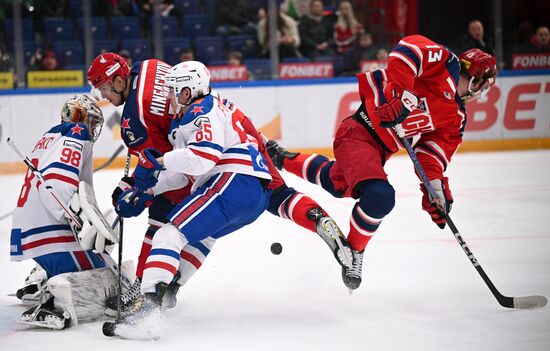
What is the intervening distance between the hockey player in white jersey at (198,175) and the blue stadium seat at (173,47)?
5099 mm

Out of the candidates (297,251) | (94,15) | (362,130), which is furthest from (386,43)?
(362,130)

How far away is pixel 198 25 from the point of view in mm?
8508

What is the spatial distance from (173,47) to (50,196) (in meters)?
5.29

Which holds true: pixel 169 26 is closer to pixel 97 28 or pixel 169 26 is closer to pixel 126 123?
pixel 97 28

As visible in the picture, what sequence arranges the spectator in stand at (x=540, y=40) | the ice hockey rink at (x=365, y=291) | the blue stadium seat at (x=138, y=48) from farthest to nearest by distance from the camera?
the spectator in stand at (x=540, y=40), the blue stadium seat at (x=138, y=48), the ice hockey rink at (x=365, y=291)

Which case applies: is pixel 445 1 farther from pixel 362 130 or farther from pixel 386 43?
pixel 362 130

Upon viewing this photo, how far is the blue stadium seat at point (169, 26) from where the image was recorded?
27.7 ft

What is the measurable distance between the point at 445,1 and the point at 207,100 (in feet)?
20.2

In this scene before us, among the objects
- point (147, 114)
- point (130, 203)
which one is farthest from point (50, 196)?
point (147, 114)

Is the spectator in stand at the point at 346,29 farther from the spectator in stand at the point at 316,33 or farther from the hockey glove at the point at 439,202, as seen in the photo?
the hockey glove at the point at 439,202

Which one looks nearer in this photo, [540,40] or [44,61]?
[44,61]

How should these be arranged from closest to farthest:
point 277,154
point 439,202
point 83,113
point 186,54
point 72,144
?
point 72,144 < point 83,113 < point 439,202 < point 277,154 < point 186,54

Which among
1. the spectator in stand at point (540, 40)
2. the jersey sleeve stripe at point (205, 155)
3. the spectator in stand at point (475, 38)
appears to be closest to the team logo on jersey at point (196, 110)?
the jersey sleeve stripe at point (205, 155)

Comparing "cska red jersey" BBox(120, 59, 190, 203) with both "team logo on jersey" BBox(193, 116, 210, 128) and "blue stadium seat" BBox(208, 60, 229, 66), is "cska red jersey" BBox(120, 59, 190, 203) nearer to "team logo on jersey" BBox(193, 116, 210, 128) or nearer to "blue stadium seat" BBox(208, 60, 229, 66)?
"team logo on jersey" BBox(193, 116, 210, 128)
